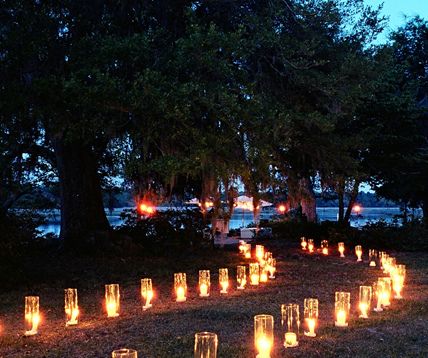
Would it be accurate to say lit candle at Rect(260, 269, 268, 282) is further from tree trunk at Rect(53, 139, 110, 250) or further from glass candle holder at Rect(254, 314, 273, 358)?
glass candle holder at Rect(254, 314, 273, 358)

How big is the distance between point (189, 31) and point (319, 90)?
283 cm

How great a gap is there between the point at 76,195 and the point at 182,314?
7149mm

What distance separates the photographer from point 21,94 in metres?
8.45

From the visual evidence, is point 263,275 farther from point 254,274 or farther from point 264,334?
point 264,334

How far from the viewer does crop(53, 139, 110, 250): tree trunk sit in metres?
12.9

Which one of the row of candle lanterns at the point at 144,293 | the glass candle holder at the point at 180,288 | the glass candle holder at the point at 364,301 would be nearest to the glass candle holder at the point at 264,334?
the glass candle holder at the point at 364,301

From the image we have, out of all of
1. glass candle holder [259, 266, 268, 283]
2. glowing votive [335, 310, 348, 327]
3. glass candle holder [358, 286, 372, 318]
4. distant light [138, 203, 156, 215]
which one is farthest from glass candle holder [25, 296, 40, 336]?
distant light [138, 203, 156, 215]

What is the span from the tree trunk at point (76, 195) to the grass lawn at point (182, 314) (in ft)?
3.72

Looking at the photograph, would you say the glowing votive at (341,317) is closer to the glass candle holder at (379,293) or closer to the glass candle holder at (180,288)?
the glass candle holder at (379,293)

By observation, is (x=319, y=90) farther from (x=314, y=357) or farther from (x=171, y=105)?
(x=314, y=357)

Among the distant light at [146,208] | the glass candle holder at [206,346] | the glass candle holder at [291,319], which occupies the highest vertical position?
the distant light at [146,208]


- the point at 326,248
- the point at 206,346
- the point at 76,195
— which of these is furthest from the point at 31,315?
the point at 326,248

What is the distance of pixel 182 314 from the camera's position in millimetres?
6715

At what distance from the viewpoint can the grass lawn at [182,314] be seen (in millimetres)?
5062
